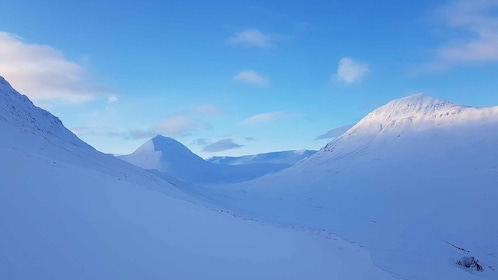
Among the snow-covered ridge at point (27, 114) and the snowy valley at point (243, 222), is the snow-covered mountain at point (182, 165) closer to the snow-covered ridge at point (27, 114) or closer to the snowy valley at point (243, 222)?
the snow-covered ridge at point (27, 114)

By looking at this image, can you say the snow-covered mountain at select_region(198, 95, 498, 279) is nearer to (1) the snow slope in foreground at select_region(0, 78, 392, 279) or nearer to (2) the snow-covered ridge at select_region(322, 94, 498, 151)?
(2) the snow-covered ridge at select_region(322, 94, 498, 151)

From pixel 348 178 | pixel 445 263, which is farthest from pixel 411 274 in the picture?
pixel 348 178

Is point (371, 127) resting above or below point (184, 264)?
above

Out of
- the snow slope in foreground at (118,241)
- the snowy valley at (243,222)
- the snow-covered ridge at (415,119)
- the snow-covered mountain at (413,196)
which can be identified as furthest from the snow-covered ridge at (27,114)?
the snow-covered ridge at (415,119)

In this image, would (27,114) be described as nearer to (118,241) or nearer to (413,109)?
(118,241)

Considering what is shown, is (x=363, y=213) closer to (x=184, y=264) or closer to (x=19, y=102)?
(x=184, y=264)

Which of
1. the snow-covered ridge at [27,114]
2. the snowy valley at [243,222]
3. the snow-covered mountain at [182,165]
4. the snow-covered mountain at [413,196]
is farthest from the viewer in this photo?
the snow-covered mountain at [182,165]

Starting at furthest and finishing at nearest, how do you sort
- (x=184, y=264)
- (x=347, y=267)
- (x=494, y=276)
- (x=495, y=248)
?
1. (x=495, y=248)
2. (x=494, y=276)
3. (x=347, y=267)
4. (x=184, y=264)
